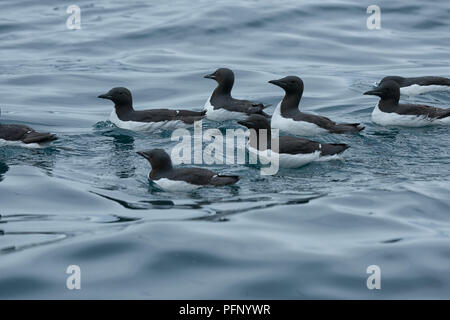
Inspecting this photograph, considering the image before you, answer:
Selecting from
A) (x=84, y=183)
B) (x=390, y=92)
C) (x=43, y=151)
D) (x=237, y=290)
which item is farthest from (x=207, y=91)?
(x=237, y=290)

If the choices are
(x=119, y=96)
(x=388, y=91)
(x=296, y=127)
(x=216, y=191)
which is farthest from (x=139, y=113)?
(x=388, y=91)

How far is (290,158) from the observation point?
13.0m

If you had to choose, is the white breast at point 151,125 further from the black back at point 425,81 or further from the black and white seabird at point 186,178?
the black back at point 425,81

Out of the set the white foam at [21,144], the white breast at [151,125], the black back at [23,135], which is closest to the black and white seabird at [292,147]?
the white breast at [151,125]

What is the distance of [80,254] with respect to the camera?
9242 mm

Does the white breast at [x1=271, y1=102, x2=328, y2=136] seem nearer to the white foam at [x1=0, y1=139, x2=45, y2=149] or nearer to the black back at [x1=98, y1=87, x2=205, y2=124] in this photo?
the black back at [x1=98, y1=87, x2=205, y2=124]

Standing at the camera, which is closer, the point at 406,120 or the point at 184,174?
the point at 184,174

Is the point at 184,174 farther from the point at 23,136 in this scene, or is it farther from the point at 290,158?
the point at 23,136

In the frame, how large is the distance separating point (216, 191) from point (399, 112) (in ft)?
16.8

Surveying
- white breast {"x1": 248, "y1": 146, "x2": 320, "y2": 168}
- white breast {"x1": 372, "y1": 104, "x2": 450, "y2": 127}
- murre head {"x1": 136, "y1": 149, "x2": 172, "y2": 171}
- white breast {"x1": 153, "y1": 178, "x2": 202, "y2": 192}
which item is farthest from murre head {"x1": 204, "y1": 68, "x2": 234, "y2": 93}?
white breast {"x1": 153, "y1": 178, "x2": 202, "y2": 192}

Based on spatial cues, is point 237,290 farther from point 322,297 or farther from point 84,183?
point 84,183

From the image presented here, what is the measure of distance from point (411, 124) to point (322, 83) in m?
4.59

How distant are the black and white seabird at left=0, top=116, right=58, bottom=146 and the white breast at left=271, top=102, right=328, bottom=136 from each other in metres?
3.66

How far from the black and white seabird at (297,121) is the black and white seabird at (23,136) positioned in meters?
3.72
